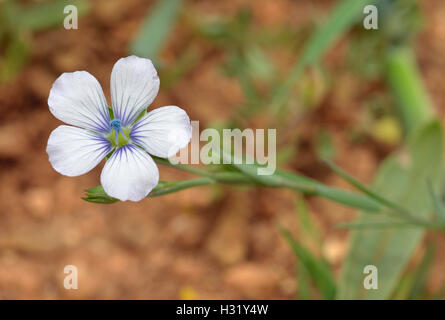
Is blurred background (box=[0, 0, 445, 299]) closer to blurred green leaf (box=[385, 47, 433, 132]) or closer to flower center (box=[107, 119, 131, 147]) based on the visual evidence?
blurred green leaf (box=[385, 47, 433, 132])

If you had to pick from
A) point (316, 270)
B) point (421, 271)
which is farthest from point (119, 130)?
point (421, 271)

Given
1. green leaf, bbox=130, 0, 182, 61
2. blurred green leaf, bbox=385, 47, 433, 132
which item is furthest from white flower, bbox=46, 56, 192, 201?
blurred green leaf, bbox=385, 47, 433, 132

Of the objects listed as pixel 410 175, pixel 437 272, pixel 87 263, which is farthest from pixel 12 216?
pixel 437 272

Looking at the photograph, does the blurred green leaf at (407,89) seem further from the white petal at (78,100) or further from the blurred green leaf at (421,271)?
the white petal at (78,100)

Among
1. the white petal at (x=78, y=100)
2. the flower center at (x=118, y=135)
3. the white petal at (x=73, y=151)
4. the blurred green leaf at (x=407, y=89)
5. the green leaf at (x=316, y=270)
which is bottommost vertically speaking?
the green leaf at (x=316, y=270)

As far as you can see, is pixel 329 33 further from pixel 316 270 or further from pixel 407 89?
pixel 316 270

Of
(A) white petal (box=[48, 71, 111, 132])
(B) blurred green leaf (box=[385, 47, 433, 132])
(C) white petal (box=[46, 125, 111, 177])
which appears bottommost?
(C) white petal (box=[46, 125, 111, 177])

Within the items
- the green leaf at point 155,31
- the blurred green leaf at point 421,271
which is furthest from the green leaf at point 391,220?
the green leaf at point 155,31
